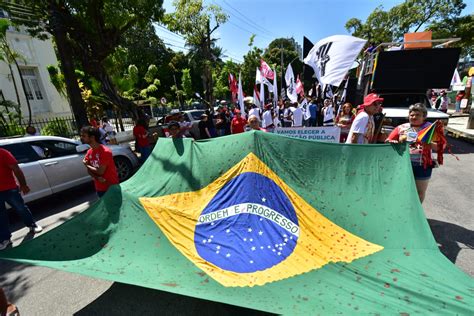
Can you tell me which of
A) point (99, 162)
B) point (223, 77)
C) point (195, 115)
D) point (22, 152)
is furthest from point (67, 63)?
point (223, 77)

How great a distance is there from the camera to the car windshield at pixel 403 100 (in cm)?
933

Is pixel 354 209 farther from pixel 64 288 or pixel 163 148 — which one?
pixel 64 288

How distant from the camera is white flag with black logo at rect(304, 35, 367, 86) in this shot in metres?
5.24

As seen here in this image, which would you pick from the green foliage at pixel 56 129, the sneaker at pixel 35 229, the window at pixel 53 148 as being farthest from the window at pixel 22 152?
the green foliage at pixel 56 129

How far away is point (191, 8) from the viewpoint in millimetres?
20938

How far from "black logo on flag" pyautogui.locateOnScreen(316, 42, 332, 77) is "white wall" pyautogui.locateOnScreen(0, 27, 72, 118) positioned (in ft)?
73.4

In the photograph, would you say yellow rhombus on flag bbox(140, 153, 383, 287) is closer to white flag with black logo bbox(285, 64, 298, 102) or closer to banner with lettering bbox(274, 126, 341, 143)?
banner with lettering bbox(274, 126, 341, 143)

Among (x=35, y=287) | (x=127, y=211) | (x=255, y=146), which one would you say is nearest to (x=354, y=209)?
(x=255, y=146)

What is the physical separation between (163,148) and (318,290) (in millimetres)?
3628

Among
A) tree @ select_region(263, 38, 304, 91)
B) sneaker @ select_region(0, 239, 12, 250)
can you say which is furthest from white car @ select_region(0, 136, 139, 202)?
tree @ select_region(263, 38, 304, 91)

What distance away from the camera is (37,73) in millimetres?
19891

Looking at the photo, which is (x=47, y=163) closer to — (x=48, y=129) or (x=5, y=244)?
(x=5, y=244)

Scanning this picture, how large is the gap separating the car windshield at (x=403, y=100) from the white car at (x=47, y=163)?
10560 millimetres

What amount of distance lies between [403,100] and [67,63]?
1321cm
